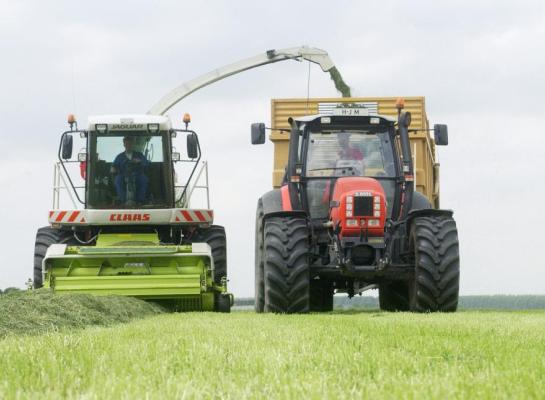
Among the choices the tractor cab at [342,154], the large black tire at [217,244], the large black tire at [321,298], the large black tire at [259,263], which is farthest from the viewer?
the large black tire at [217,244]

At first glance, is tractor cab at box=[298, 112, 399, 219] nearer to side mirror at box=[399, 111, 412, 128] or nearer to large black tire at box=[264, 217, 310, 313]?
side mirror at box=[399, 111, 412, 128]

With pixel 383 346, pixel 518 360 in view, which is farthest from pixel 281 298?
pixel 518 360

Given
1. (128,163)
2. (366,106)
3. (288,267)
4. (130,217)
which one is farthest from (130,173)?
(288,267)

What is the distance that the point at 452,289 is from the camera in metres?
10.4

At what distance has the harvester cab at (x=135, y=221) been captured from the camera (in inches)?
515

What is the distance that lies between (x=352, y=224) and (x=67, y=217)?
211 inches

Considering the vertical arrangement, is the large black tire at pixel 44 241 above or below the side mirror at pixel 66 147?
below

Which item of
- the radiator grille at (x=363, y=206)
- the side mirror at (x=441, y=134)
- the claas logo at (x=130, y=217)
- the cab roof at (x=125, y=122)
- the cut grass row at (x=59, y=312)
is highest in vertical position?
the cab roof at (x=125, y=122)

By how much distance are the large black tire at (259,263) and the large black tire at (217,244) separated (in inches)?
82.8

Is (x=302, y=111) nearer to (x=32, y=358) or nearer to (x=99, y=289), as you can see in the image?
(x=99, y=289)

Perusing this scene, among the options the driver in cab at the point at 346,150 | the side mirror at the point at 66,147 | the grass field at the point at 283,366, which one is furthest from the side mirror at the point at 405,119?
the grass field at the point at 283,366

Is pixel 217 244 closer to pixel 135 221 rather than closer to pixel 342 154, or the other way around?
pixel 135 221

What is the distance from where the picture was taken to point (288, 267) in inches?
406

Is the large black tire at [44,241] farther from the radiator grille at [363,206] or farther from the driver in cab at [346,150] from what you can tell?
the radiator grille at [363,206]
